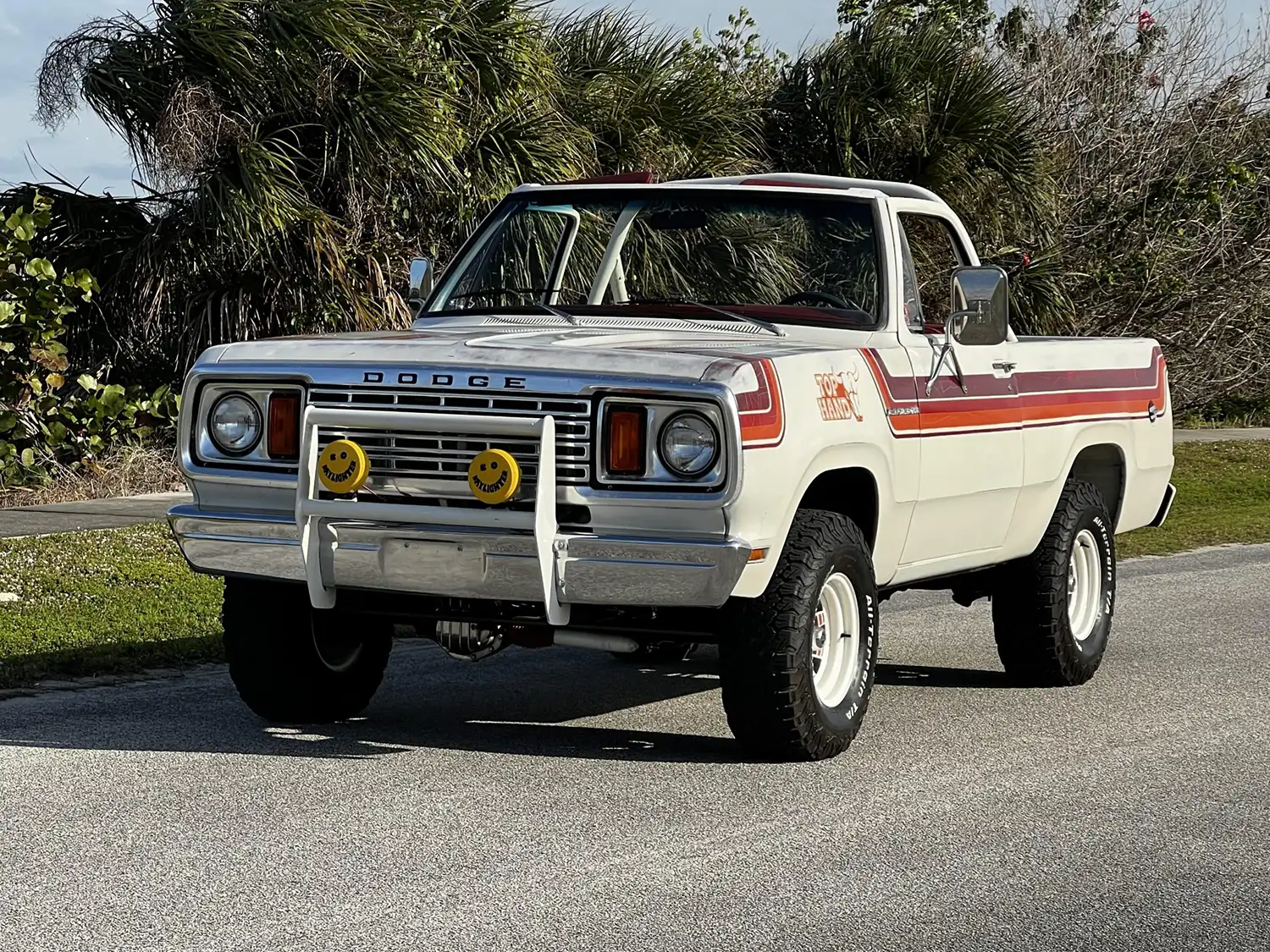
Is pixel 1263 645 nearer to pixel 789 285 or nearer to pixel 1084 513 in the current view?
pixel 1084 513

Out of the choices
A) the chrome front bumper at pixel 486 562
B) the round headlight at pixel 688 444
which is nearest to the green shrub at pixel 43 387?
the chrome front bumper at pixel 486 562

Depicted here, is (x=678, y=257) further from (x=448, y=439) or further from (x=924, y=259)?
(x=924, y=259)

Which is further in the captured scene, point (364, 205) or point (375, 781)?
point (364, 205)

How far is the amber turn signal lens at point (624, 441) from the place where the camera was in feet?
20.6

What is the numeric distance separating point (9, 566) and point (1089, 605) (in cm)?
602

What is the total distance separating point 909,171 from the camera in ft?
64.2

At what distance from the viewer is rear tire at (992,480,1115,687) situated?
28.0 ft

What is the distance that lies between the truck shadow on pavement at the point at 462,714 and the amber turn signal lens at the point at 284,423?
3.53 feet

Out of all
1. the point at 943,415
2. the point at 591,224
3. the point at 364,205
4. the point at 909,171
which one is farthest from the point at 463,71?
the point at 943,415

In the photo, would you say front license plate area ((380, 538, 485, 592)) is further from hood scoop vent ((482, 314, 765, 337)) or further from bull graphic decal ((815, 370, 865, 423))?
hood scoop vent ((482, 314, 765, 337))

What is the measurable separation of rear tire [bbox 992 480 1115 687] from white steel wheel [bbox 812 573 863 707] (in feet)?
5.70

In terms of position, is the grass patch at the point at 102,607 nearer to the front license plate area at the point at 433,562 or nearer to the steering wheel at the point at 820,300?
the front license plate area at the point at 433,562

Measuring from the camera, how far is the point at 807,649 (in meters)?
6.62

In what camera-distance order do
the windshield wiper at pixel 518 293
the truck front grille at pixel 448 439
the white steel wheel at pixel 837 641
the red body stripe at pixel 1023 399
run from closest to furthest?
the truck front grille at pixel 448 439
the white steel wheel at pixel 837 641
the red body stripe at pixel 1023 399
the windshield wiper at pixel 518 293
